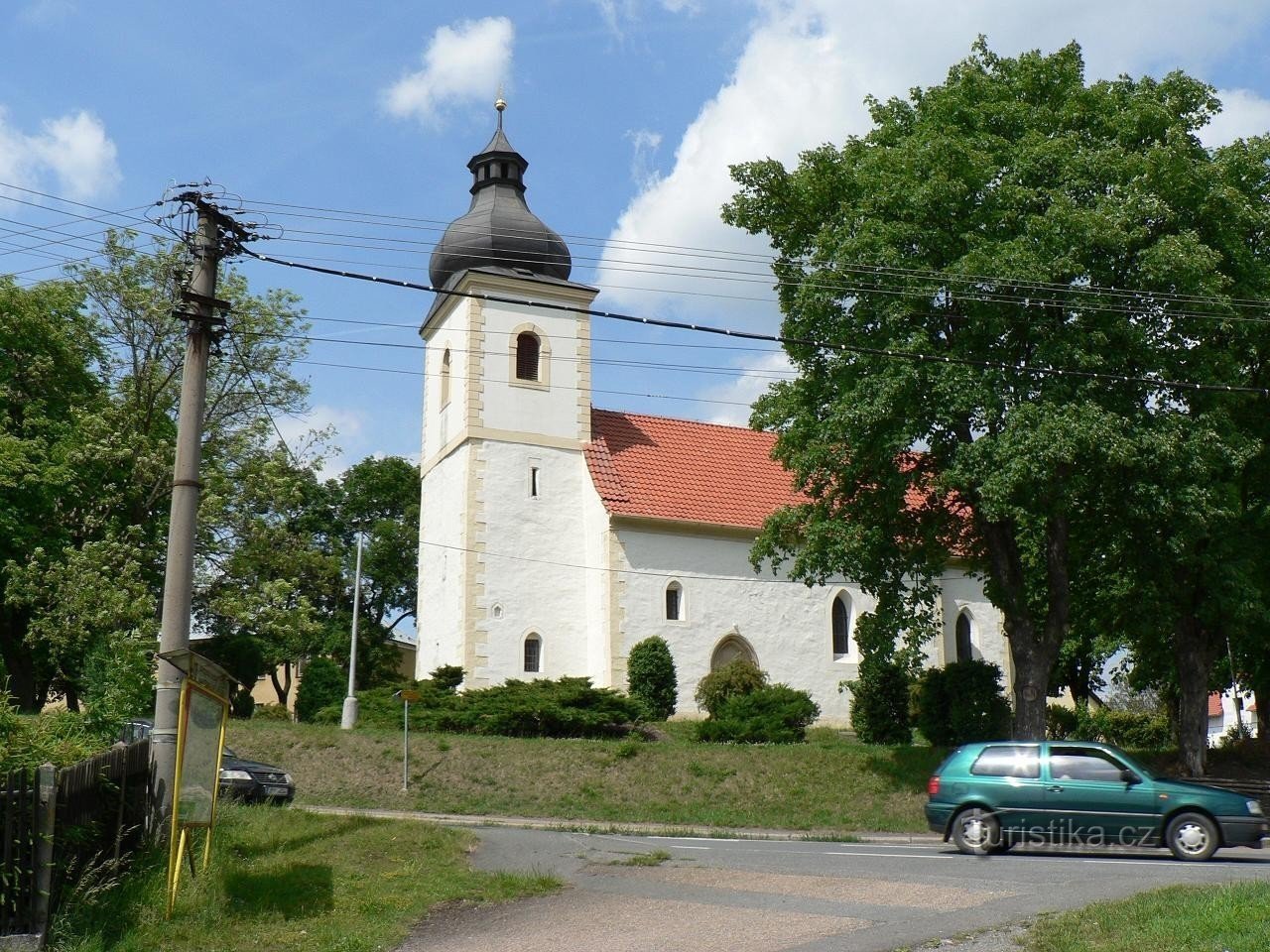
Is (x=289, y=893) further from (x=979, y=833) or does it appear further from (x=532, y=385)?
(x=532, y=385)

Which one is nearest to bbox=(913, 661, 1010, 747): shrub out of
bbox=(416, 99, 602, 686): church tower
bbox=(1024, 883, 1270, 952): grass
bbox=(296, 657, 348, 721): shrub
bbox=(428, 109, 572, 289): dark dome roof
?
bbox=(416, 99, 602, 686): church tower

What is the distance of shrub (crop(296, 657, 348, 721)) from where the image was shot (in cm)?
3847

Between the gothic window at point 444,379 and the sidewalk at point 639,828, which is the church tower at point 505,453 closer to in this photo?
the gothic window at point 444,379

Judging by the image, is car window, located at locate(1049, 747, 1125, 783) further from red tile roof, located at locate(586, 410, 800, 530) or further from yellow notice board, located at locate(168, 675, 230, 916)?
red tile roof, located at locate(586, 410, 800, 530)

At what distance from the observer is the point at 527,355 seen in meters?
36.3

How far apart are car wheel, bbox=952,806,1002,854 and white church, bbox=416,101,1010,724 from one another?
17520 millimetres

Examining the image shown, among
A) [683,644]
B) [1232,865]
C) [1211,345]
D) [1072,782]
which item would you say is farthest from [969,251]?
[683,644]

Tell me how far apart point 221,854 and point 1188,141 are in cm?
1954

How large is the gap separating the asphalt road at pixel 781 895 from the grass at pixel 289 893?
413 millimetres

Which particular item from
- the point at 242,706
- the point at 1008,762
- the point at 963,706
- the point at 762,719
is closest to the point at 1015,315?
the point at 1008,762

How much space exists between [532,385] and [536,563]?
195 inches

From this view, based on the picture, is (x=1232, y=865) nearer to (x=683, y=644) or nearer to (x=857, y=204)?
(x=857, y=204)

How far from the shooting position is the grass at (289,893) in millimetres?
9586

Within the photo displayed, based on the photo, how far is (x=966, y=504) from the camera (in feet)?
79.6
